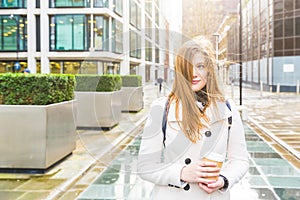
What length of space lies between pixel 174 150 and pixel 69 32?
2921cm

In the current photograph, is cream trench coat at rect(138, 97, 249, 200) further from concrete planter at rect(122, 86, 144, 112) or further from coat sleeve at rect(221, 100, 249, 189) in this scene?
concrete planter at rect(122, 86, 144, 112)

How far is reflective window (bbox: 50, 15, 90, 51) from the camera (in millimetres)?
28594

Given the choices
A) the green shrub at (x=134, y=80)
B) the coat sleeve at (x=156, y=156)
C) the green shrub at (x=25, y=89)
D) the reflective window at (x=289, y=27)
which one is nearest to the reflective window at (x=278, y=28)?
the reflective window at (x=289, y=27)

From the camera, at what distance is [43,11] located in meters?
29.2

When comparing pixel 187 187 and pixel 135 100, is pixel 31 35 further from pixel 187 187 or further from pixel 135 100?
pixel 187 187

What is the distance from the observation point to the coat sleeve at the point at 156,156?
1.63m

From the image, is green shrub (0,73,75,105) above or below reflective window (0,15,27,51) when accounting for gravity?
below

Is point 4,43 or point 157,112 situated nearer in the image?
point 157,112

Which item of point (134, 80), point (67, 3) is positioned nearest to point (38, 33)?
point (67, 3)

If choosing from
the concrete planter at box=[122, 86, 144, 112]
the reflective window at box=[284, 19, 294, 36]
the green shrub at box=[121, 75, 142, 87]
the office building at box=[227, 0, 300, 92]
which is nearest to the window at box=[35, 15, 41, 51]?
the office building at box=[227, 0, 300, 92]

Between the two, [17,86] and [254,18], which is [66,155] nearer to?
[17,86]

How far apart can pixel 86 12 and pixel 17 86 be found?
75.8ft

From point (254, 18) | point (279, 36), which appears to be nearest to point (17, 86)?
point (279, 36)

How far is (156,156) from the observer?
1661mm
